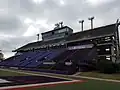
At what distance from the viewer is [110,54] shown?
104 ft

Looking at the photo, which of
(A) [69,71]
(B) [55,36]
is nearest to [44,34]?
(B) [55,36]

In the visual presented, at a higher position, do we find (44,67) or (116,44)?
(116,44)

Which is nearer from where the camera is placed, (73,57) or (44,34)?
(73,57)

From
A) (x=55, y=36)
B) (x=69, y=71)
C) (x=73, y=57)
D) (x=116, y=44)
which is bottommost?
(x=69, y=71)

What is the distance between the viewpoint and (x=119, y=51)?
1374 inches

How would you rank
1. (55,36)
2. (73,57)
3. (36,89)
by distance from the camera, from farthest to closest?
(55,36), (73,57), (36,89)

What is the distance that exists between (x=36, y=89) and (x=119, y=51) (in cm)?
2699

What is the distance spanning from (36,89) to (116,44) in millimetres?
25617

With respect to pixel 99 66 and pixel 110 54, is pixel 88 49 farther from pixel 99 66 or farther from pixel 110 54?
pixel 99 66

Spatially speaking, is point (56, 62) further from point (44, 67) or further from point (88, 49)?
point (88, 49)

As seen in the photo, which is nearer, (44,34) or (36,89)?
(36,89)

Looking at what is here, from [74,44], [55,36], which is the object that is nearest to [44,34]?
[55,36]

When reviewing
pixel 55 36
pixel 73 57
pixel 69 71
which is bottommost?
pixel 69 71

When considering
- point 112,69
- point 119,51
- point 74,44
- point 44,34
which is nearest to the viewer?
point 112,69
